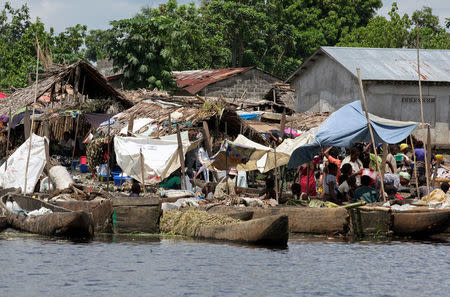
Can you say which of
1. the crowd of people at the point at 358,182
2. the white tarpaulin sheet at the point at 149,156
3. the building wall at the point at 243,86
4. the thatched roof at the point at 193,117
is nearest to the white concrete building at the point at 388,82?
the thatched roof at the point at 193,117

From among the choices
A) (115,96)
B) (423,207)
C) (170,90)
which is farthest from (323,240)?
(170,90)

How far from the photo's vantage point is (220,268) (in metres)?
12.3

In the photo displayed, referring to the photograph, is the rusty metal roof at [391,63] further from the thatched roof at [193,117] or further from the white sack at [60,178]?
the white sack at [60,178]

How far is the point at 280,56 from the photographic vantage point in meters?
46.1

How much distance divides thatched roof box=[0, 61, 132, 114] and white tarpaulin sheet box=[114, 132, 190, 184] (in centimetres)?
462

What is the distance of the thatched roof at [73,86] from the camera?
81.9ft

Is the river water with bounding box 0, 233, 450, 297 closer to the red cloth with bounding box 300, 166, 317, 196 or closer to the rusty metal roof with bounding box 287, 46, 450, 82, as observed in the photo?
the red cloth with bounding box 300, 166, 317, 196

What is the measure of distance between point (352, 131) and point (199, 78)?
71.3ft

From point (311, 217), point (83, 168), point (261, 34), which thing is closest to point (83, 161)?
point (83, 168)

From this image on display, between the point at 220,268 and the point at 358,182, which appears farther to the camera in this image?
the point at 358,182

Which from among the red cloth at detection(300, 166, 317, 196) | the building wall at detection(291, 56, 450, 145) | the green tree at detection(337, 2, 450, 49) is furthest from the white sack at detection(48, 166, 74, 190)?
the green tree at detection(337, 2, 450, 49)

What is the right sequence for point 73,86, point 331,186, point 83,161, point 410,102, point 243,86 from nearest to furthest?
point 331,186 < point 83,161 < point 73,86 < point 410,102 < point 243,86

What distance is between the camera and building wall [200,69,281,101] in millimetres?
36344

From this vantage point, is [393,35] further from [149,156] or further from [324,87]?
[149,156]
